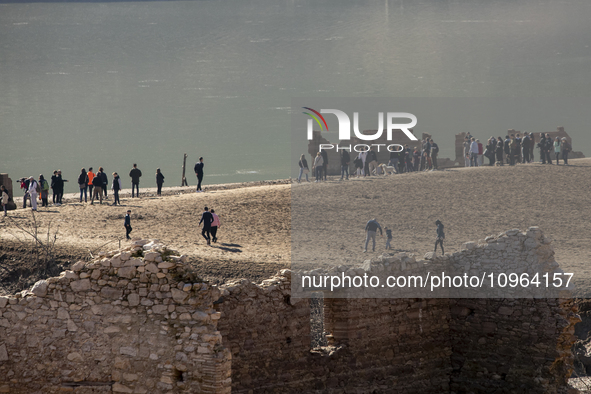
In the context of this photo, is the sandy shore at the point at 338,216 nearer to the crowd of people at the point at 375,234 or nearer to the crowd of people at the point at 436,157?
the crowd of people at the point at 375,234

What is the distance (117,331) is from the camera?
8.96 metres

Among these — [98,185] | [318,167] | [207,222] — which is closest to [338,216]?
[318,167]

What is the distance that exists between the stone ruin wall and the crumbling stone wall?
1 cm

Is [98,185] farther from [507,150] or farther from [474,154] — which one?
[507,150]

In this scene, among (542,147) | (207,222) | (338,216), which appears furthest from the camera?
(542,147)

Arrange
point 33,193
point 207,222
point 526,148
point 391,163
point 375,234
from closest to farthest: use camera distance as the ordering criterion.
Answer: point 207,222
point 375,234
point 33,193
point 526,148
point 391,163

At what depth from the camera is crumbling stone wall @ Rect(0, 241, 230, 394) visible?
28.8 ft

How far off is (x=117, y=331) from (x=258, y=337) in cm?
309

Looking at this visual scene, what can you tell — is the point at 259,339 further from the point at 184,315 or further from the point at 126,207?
the point at 126,207

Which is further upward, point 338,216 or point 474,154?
→ point 474,154

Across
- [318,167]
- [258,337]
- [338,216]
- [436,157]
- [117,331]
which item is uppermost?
[436,157]

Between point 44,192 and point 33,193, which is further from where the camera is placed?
point 44,192

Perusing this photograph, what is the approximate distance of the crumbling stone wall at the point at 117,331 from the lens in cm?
877

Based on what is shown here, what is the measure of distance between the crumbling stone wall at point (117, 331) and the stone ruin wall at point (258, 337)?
0.01m
